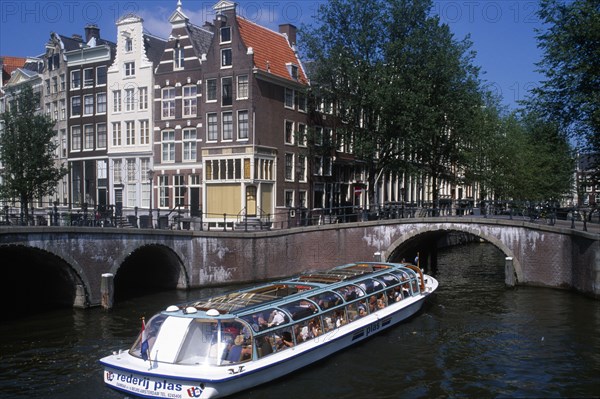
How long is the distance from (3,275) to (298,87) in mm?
23106

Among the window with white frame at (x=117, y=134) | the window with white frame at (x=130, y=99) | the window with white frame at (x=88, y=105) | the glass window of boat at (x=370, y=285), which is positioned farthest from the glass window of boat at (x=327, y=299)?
the window with white frame at (x=88, y=105)

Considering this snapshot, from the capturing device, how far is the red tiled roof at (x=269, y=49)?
40.5m

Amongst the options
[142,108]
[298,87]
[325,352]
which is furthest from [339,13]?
[325,352]

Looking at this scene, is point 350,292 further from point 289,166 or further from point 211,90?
point 211,90

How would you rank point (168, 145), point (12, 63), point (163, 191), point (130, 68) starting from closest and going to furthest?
point (168, 145)
point (163, 191)
point (130, 68)
point (12, 63)

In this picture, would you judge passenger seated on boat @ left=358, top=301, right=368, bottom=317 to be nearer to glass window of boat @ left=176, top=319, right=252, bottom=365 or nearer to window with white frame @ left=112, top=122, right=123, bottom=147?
glass window of boat @ left=176, top=319, right=252, bottom=365

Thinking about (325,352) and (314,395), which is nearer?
(314,395)

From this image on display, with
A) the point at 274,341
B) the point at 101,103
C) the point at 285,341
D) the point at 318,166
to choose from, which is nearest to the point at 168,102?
the point at 101,103

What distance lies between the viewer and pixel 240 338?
15406mm

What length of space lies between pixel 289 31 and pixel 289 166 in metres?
12.3

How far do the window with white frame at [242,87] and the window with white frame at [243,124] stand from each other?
1025 millimetres

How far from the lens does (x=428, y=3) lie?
39.8 meters

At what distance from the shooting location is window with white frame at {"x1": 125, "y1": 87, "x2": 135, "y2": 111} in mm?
45875

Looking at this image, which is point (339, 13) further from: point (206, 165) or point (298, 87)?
point (206, 165)
